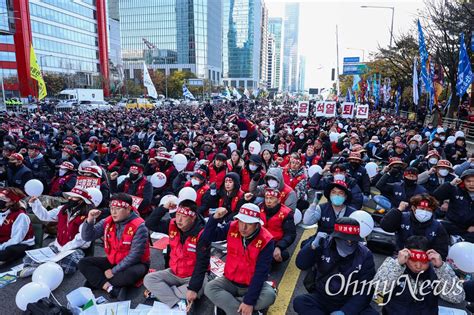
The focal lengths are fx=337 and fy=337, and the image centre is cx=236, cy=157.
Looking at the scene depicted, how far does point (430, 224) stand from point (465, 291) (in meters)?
0.83

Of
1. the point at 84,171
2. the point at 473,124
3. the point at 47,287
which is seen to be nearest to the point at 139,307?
the point at 47,287

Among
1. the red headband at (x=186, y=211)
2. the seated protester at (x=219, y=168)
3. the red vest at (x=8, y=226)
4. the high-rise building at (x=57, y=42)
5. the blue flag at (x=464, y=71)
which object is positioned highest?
the high-rise building at (x=57, y=42)

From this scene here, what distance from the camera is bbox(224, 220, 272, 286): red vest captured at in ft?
12.0

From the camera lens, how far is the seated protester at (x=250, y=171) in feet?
23.9

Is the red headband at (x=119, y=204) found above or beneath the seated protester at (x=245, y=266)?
above

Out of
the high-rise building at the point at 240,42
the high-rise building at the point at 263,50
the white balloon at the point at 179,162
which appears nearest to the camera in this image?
the white balloon at the point at 179,162

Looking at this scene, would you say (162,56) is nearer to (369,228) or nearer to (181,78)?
(181,78)

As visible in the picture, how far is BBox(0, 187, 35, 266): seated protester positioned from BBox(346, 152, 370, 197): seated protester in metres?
6.08

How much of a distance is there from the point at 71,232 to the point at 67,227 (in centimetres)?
10

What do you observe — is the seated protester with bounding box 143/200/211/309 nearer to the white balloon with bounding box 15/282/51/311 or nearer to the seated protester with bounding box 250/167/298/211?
the white balloon with bounding box 15/282/51/311

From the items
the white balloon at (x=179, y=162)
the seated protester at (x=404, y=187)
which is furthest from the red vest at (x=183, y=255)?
the white balloon at (x=179, y=162)

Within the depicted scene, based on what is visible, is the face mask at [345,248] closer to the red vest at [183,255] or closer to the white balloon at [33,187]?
the red vest at [183,255]

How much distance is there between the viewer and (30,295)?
359 centimetres

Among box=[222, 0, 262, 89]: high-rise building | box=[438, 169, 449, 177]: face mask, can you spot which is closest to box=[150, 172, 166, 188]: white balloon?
box=[438, 169, 449, 177]: face mask
